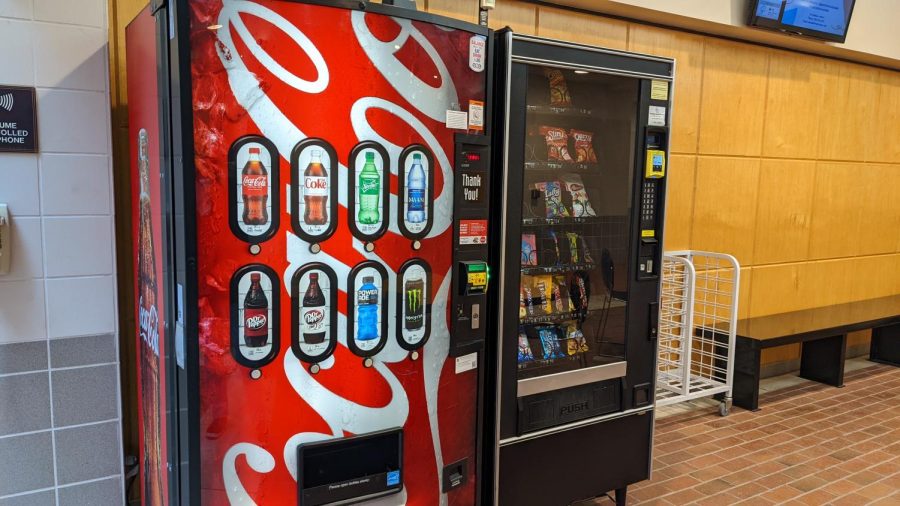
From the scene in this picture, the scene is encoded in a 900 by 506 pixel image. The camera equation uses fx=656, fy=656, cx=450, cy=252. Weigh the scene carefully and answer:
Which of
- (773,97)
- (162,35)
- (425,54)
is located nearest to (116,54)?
(162,35)

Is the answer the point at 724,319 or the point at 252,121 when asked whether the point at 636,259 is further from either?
the point at 724,319

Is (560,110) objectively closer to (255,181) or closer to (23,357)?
(255,181)

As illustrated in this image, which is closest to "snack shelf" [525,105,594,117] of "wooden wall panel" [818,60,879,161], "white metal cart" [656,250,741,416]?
"white metal cart" [656,250,741,416]

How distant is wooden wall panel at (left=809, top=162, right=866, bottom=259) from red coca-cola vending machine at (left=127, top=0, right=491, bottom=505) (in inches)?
160

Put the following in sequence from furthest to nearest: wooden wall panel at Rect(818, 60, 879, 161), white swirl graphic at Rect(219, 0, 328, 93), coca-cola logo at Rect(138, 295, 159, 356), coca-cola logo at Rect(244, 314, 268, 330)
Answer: wooden wall panel at Rect(818, 60, 879, 161), coca-cola logo at Rect(138, 295, 159, 356), coca-cola logo at Rect(244, 314, 268, 330), white swirl graphic at Rect(219, 0, 328, 93)

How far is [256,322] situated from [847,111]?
5.19m

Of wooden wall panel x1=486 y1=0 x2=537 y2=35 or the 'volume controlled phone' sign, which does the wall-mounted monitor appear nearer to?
wooden wall panel x1=486 y1=0 x2=537 y2=35

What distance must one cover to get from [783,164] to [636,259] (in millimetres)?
2799

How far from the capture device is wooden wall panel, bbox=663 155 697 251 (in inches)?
167

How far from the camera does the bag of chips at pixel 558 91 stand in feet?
8.25

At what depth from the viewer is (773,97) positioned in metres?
4.69

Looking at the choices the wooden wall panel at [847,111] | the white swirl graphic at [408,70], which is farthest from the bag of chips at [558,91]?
the wooden wall panel at [847,111]

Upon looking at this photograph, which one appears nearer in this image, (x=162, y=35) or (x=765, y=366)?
(x=162, y=35)

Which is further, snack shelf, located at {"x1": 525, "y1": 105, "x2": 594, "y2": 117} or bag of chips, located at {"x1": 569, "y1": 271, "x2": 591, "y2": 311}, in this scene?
bag of chips, located at {"x1": 569, "y1": 271, "x2": 591, "y2": 311}
